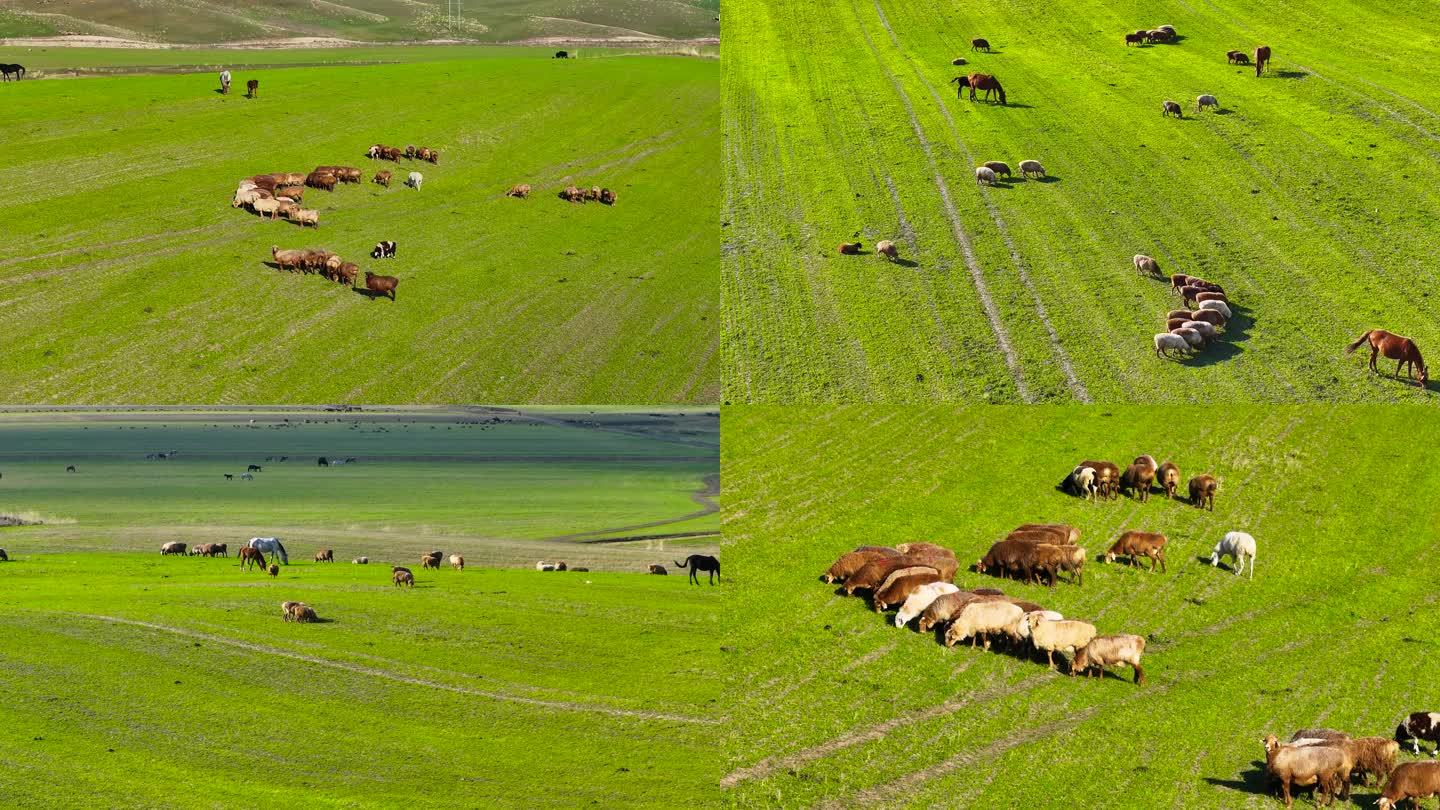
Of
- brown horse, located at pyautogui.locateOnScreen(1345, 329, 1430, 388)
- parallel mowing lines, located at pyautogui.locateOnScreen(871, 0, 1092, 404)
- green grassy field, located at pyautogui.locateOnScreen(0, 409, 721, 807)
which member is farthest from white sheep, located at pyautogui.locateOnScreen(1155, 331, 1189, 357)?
green grassy field, located at pyautogui.locateOnScreen(0, 409, 721, 807)

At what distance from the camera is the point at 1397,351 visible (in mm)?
37531

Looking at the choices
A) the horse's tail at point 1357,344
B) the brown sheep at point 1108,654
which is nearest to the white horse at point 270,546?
the brown sheep at point 1108,654

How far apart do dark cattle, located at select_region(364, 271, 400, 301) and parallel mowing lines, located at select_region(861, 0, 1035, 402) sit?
21838 millimetres

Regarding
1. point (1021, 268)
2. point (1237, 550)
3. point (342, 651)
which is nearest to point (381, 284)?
point (342, 651)

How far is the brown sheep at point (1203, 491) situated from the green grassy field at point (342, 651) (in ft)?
50.9

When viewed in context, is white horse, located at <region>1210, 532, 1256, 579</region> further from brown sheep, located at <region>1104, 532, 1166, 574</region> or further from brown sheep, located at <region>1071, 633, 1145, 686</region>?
brown sheep, located at <region>1071, 633, 1145, 686</region>

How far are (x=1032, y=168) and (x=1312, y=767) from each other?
3562cm

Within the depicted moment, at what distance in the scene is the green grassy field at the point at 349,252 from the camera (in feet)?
128

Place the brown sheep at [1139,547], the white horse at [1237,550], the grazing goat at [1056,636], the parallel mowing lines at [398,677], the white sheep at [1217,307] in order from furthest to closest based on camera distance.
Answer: the white sheep at [1217,307] < the white horse at [1237,550] < the brown sheep at [1139,547] < the parallel mowing lines at [398,677] < the grazing goat at [1056,636]

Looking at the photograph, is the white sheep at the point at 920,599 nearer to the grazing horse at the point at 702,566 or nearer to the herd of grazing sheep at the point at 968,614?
the herd of grazing sheep at the point at 968,614

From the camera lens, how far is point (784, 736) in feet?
77.5

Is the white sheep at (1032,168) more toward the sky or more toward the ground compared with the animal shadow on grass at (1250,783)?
more toward the sky

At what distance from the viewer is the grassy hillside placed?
3034 inches

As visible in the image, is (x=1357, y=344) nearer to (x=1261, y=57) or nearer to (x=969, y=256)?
(x=969, y=256)
